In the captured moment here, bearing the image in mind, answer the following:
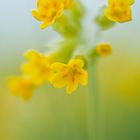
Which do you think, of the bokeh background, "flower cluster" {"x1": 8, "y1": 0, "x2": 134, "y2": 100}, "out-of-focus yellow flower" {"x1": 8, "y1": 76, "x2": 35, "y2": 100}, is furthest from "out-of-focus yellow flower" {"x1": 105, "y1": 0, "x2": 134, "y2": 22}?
"out-of-focus yellow flower" {"x1": 8, "y1": 76, "x2": 35, "y2": 100}

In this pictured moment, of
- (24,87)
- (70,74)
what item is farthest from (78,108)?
(70,74)

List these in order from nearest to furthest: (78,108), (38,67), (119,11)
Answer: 1. (119,11)
2. (38,67)
3. (78,108)

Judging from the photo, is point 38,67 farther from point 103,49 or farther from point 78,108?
point 78,108

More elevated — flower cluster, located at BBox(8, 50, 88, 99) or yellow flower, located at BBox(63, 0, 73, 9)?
yellow flower, located at BBox(63, 0, 73, 9)

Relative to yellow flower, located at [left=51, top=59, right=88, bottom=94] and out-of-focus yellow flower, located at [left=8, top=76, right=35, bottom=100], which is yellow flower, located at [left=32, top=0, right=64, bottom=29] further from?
out-of-focus yellow flower, located at [left=8, top=76, right=35, bottom=100]

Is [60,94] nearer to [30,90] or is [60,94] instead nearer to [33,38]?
[30,90]

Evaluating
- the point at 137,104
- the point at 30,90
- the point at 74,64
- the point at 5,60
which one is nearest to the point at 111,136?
the point at 137,104

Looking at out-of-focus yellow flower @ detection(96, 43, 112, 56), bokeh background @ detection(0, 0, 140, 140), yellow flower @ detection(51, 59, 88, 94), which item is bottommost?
yellow flower @ detection(51, 59, 88, 94)
